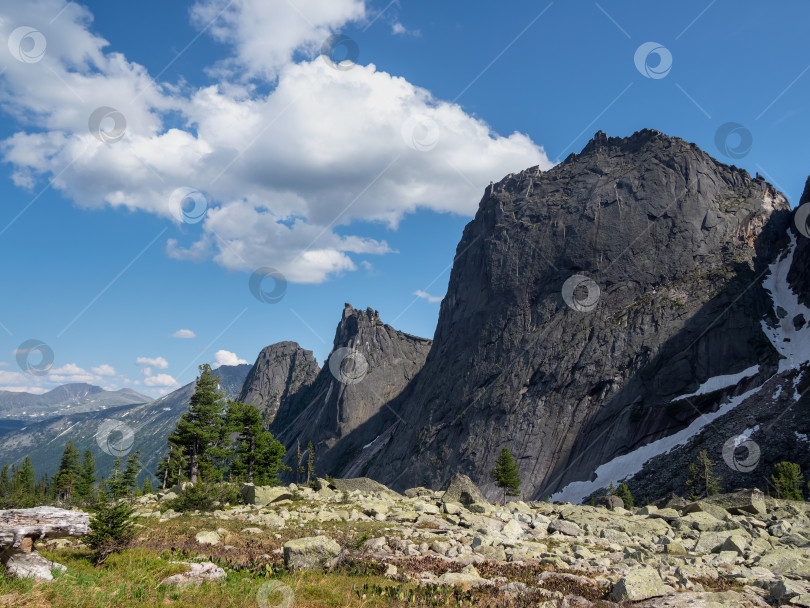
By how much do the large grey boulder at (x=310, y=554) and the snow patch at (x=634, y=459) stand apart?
81.2 meters

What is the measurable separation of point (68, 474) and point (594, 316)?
4477 inches

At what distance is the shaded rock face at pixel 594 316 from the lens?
4050 inches

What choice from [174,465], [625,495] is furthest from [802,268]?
[174,465]

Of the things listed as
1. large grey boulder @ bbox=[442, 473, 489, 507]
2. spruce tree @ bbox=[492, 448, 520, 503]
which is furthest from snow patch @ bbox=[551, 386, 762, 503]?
large grey boulder @ bbox=[442, 473, 489, 507]

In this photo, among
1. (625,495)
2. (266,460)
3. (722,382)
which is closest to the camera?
(266,460)

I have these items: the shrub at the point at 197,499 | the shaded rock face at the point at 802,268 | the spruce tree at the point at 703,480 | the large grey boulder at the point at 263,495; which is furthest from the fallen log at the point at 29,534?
the shaded rock face at the point at 802,268

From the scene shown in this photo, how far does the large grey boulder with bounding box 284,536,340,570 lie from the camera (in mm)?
13148

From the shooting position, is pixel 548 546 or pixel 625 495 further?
pixel 625 495

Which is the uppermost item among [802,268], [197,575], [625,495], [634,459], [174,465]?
[802,268]

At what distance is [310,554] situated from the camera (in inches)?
533

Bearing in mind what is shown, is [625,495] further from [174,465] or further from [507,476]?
[174,465]

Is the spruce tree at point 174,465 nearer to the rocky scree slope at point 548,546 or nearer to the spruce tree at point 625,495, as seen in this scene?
the rocky scree slope at point 548,546

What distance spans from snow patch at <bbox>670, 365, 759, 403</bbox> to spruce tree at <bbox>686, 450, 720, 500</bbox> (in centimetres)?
2836

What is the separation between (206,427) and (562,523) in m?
34.3
